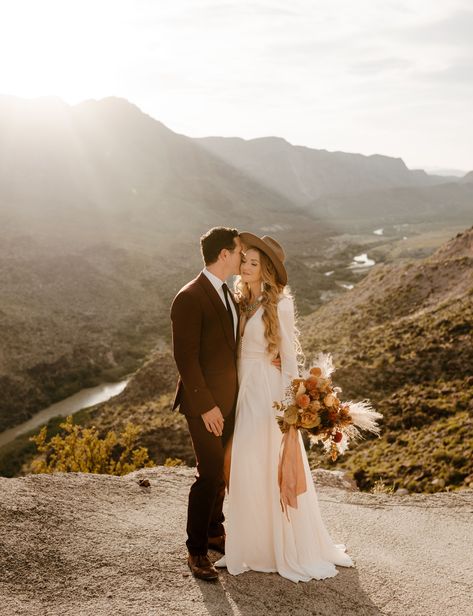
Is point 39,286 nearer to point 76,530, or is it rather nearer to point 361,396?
point 361,396

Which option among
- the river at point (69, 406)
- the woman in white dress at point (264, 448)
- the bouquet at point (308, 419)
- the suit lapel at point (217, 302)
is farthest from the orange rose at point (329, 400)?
the river at point (69, 406)

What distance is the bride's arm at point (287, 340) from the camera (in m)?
5.13

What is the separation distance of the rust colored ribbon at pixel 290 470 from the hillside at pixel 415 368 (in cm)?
557

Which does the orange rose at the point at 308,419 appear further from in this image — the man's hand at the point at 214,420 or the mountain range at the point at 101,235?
the mountain range at the point at 101,235

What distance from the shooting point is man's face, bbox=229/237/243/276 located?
201 inches

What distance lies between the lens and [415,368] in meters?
18.2

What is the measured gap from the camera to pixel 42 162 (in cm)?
12362

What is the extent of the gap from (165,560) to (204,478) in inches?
47.0

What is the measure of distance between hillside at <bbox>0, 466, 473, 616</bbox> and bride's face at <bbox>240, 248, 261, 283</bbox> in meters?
2.74

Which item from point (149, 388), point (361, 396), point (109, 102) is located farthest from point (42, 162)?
point (361, 396)

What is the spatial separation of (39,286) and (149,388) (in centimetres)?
2853

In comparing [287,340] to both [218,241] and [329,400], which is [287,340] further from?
[218,241]

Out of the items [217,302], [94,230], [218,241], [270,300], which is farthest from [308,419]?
[94,230]

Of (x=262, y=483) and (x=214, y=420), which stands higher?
(x=214, y=420)
